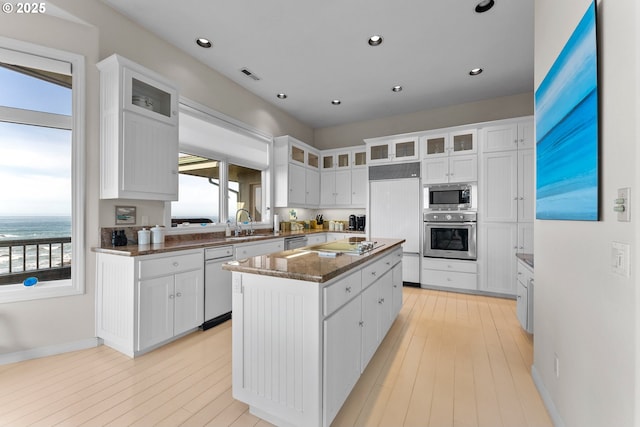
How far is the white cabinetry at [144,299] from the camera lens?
230 centimetres

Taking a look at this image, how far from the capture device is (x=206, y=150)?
3.70m

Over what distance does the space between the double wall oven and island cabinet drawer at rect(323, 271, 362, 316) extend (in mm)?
2927

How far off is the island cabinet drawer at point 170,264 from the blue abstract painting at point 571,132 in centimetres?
289

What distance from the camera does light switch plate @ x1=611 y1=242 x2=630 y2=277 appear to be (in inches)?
38.3

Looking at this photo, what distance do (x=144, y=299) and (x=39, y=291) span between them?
88 cm

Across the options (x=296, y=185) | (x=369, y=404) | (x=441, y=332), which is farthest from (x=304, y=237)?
(x=369, y=404)

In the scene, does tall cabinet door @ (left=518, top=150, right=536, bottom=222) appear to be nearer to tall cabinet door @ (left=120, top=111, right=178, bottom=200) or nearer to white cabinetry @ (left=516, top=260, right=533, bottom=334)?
white cabinetry @ (left=516, top=260, right=533, bottom=334)

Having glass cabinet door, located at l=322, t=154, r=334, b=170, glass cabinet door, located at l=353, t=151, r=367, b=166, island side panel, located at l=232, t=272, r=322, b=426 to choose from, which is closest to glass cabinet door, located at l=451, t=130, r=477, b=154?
glass cabinet door, located at l=353, t=151, r=367, b=166

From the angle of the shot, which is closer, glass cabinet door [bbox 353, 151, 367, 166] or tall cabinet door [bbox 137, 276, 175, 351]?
tall cabinet door [bbox 137, 276, 175, 351]

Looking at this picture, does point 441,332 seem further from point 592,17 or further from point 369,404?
point 592,17

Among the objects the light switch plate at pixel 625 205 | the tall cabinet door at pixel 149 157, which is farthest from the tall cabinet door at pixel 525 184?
the tall cabinet door at pixel 149 157

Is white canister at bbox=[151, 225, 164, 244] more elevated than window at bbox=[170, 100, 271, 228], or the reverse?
window at bbox=[170, 100, 271, 228]

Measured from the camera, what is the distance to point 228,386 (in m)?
1.95

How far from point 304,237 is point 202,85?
8.57 feet
